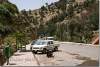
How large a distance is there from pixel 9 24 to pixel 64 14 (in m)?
83.2

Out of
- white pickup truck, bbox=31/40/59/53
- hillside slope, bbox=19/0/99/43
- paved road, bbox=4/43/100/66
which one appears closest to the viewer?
paved road, bbox=4/43/100/66

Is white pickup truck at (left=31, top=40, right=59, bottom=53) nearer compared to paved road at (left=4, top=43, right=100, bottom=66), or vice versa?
paved road at (left=4, top=43, right=100, bottom=66)

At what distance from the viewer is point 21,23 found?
180 feet

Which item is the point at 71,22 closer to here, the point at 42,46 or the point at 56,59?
the point at 42,46

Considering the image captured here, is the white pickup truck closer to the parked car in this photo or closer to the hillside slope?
the parked car

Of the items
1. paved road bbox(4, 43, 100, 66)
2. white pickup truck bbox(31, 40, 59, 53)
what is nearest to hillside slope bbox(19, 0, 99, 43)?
white pickup truck bbox(31, 40, 59, 53)

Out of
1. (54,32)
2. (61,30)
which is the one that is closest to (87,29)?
(61,30)

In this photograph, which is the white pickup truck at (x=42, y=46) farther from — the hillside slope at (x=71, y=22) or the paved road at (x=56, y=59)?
the hillside slope at (x=71, y=22)

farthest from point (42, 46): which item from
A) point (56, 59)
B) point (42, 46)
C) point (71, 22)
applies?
point (71, 22)

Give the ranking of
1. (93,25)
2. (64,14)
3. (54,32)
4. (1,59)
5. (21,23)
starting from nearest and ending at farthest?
(1,59), (21,23), (93,25), (54,32), (64,14)

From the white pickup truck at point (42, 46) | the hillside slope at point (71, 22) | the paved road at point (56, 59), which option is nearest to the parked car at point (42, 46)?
the white pickup truck at point (42, 46)

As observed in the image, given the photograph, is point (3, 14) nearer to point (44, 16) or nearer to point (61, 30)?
point (61, 30)

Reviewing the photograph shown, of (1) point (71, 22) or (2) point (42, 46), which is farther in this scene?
(1) point (71, 22)

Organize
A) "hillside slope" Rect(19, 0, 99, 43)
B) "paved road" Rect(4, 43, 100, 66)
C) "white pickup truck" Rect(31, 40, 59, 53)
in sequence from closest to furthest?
"paved road" Rect(4, 43, 100, 66)
"white pickup truck" Rect(31, 40, 59, 53)
"hillside slope" Rect(19, 0, 99, 43)
